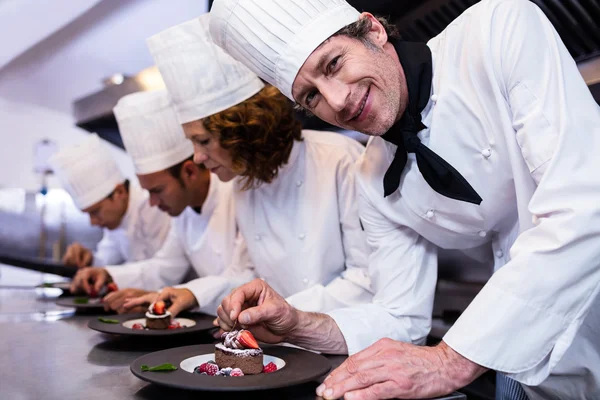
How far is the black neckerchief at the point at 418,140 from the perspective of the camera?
4.41ft

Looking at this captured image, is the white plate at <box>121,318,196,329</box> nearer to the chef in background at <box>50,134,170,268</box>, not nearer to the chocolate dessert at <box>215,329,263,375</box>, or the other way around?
the chocolate dessert at <box>215,329,263,375</box>

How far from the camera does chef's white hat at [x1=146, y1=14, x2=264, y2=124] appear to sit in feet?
6.79

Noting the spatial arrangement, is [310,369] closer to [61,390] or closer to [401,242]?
[61,390]

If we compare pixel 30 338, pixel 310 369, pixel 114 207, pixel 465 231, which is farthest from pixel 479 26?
pixel 114 207

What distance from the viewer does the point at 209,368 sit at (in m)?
1.16

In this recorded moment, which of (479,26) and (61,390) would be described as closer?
(61,390)

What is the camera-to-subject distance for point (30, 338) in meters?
1.71

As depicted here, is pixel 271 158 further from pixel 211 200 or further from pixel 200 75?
pixel 211 200

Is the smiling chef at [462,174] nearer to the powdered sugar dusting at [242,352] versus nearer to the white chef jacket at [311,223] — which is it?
the powdered sugar dusting at [242,352]

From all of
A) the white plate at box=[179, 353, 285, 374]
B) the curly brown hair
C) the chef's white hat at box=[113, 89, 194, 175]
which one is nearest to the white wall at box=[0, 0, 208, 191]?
the chef's white hat at box=[113, 89, 194, 175]

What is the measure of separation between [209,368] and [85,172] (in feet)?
9.17

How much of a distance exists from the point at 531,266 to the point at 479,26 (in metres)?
0.55

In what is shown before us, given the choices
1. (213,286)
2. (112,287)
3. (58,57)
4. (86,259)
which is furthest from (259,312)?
(58,57)

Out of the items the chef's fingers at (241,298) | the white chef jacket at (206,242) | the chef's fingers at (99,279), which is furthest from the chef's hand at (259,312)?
the chef's fingers at (99,279)
